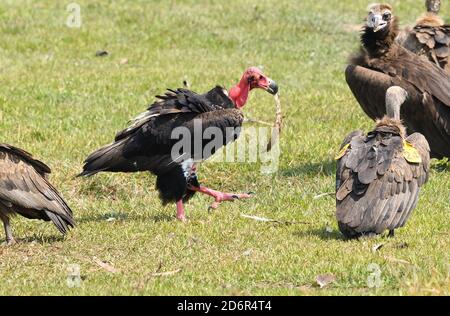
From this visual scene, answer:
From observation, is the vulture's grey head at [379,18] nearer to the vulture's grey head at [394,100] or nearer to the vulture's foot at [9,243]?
the vulture's grey head at [394,100]

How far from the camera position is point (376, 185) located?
866 cm

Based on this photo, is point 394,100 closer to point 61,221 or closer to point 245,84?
point 245,84

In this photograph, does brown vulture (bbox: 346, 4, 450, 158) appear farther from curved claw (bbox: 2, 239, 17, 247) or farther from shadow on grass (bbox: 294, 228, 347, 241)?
curved claw (bbox: 2, 239, 17, 247)

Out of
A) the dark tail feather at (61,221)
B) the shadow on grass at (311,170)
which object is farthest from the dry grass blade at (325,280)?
the shadow on grass at (311,170)

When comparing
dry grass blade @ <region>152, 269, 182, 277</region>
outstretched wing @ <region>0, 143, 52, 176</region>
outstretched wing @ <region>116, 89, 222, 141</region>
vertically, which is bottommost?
dry grass blade @ <region>152, 269, 182, 277</region>

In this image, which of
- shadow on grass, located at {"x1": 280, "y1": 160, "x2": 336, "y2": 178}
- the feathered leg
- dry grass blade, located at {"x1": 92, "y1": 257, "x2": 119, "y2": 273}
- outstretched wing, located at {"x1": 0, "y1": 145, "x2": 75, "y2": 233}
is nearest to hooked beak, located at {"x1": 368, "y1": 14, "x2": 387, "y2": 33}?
shadow on grass, located at {"x1": 280, "y1": 160, "x2": 336, "y2": 178}

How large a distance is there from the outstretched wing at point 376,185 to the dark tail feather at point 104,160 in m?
2.21

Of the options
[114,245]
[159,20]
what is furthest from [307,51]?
[114,245]

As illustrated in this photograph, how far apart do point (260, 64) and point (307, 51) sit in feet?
4.26

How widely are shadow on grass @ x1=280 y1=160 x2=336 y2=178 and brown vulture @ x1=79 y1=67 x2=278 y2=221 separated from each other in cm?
165

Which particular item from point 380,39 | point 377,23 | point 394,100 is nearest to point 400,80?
point 380,39

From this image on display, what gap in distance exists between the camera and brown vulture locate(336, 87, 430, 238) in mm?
8477

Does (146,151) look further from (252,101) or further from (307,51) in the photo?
(307,51)

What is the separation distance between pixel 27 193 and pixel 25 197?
47mm
